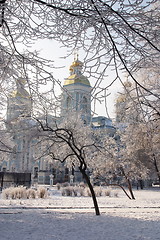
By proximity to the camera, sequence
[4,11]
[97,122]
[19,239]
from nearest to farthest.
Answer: [4,11], [19,239], [97,122]

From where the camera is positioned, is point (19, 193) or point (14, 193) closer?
point (14, 193)

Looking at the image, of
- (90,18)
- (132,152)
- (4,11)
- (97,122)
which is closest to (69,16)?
(90,18)

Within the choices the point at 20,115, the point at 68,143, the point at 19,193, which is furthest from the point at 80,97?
the point at 19,193

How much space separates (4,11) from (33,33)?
1.97 ft

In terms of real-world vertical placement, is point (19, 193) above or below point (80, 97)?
below

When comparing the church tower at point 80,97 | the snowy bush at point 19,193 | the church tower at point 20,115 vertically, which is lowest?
the snowy bush at point 19,193

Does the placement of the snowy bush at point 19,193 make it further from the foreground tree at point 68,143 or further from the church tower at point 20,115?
the foreground tree at point 68,143

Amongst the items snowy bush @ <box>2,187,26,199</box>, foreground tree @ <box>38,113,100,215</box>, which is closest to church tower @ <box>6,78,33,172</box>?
foreground tree @ <box>38,113,100,215</box>

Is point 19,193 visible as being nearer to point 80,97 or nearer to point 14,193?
point 14,193

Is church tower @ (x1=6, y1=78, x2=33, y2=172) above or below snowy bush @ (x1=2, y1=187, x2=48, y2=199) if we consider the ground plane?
above

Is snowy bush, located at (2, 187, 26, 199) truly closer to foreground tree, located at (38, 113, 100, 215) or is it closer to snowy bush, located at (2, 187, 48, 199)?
snowy bush, located at (2, 187, 48, 199)


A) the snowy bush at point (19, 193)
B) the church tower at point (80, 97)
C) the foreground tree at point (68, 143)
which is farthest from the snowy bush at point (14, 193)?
the church tower at point (80, 97)

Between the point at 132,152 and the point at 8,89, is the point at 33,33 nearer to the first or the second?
the point at 8,89

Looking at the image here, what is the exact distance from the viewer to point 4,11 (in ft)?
13.5
